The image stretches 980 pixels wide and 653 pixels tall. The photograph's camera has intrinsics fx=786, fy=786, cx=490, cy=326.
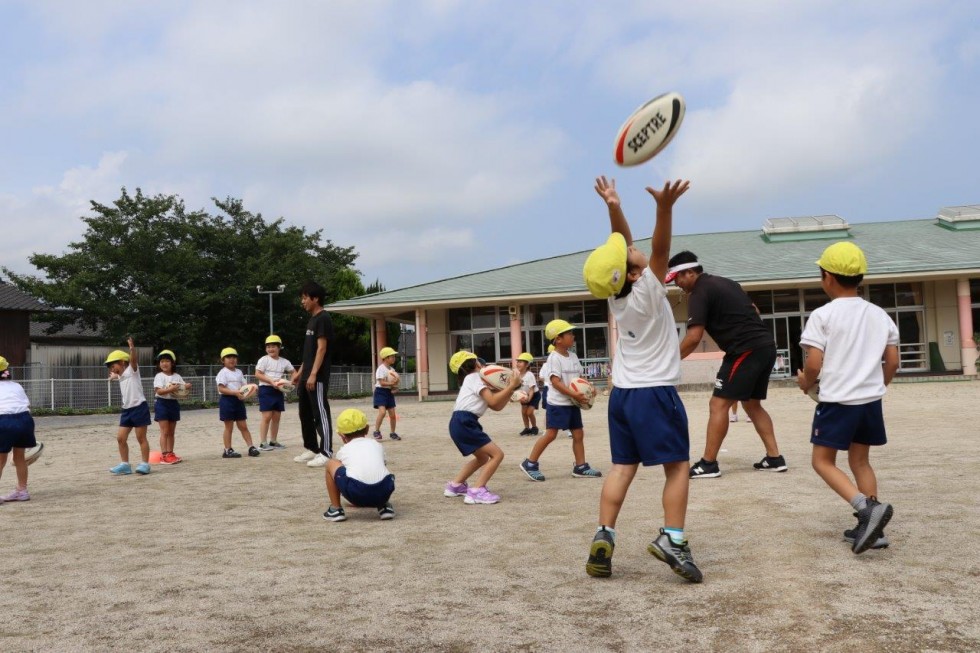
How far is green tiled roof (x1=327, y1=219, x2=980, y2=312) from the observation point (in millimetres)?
26734

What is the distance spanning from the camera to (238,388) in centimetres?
1114

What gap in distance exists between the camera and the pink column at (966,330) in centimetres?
2602

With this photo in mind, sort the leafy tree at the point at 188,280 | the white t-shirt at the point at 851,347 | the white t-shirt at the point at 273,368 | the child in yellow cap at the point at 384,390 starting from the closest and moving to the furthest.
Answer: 1. the white t-shirt at the point at 851,347
2. the white t-shirt at the point at 273,368
3. the child in yellow cap at the point at 384,390
4. the leafy tree at the point at 188,280

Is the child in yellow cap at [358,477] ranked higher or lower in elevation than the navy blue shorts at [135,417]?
lower

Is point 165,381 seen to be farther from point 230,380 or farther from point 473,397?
point 473,397

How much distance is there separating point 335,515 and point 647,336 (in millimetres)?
3036

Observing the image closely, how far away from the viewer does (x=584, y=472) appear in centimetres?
778

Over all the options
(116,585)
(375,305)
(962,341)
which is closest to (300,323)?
(375,305)

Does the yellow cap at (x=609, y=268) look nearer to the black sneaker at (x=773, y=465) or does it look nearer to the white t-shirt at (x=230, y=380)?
the black sneaker at (x=773, y=465)

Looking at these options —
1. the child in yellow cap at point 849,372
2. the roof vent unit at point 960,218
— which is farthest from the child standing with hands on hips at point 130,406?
the roof vent unit at point 960,218

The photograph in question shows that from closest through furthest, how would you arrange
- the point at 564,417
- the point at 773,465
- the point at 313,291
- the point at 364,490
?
the point at 364,490 → the point at 773,465 → the point at 564,417 → the point at 313,291

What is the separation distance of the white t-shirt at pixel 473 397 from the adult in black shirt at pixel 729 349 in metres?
1.92

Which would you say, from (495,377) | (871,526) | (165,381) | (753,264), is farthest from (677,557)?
(753,264)

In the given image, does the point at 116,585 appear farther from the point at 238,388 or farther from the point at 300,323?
the point at 300,323
